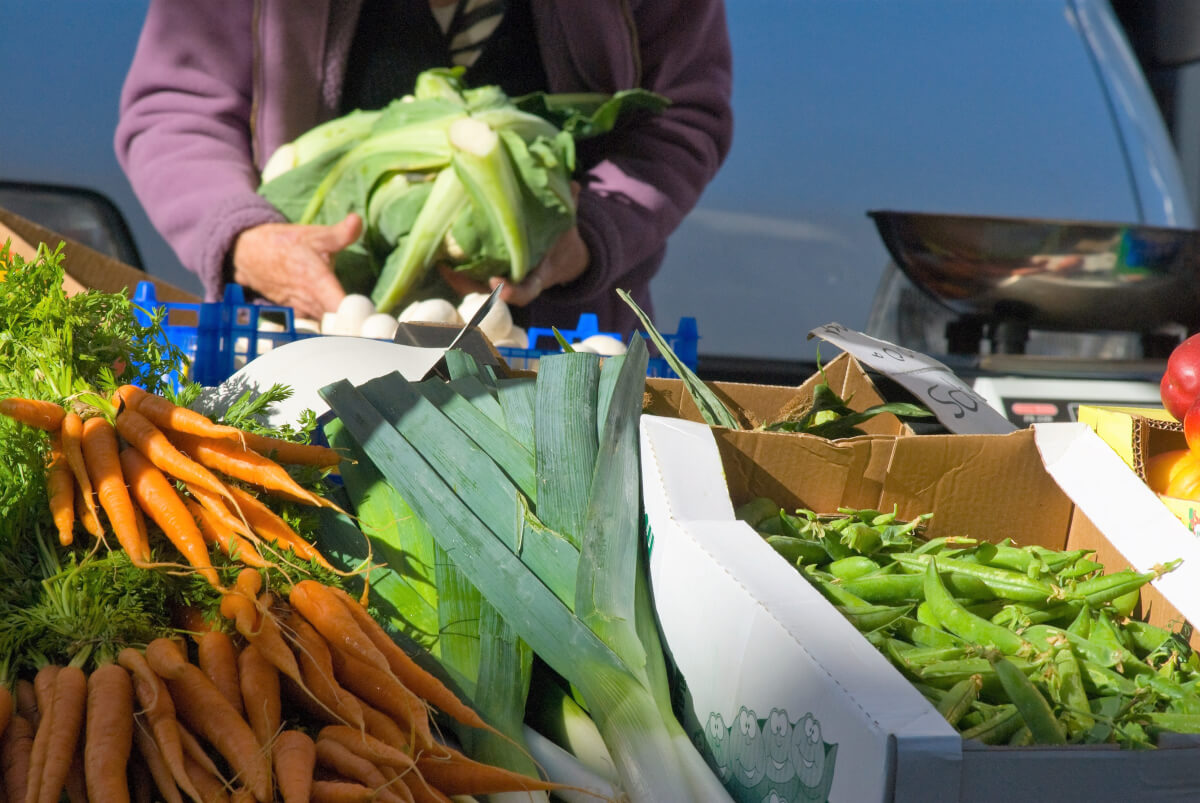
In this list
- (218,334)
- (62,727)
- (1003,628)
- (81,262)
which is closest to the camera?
(62,727)

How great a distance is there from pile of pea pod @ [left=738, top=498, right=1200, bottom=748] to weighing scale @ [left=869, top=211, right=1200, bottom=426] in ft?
4.94

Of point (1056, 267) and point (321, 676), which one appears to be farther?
point (1056, 267)

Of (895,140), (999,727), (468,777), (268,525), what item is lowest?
(468,777)

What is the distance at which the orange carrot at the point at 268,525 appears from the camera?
3.80 ft

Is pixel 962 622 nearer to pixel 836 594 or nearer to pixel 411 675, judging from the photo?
pixel 836 594

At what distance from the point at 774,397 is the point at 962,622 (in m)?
0.61

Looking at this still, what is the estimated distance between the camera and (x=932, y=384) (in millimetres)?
1434

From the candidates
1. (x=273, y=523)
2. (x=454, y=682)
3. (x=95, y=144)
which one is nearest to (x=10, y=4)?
(x=95, y=144)

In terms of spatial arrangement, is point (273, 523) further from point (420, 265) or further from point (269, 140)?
point (269, 140)

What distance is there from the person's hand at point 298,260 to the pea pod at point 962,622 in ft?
5.23

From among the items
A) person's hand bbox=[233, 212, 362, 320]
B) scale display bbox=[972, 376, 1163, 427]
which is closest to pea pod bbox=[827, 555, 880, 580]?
person's hand bbox=[233, 212, 362, 320]

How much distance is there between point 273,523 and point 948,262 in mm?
2268

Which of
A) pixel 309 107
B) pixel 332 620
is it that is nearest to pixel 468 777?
pixel 332 620

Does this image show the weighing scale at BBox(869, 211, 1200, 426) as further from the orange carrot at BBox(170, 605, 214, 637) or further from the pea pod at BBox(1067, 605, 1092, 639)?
the orange carrot at BBox(170, 605, 214, 637)
